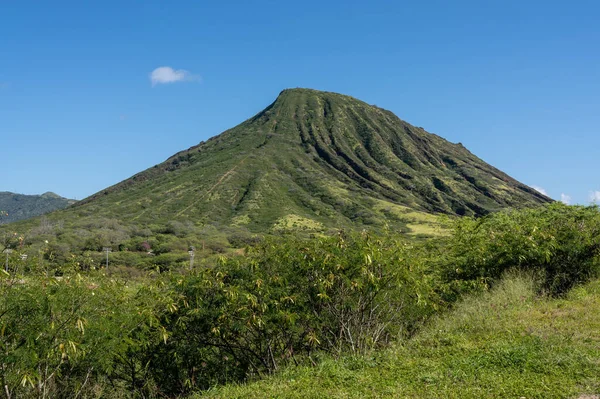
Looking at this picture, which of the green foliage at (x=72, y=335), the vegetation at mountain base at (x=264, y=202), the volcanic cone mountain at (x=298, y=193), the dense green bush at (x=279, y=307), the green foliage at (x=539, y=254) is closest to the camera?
the green foliage at (x=72, y=335)

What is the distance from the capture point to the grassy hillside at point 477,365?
6.88 metres

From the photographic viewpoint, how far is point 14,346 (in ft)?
23.7

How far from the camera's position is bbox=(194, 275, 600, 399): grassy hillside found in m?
6.88

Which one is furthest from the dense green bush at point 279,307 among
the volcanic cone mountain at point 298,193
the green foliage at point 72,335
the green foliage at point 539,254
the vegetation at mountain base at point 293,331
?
the volcanic cone mountain at point 298,193

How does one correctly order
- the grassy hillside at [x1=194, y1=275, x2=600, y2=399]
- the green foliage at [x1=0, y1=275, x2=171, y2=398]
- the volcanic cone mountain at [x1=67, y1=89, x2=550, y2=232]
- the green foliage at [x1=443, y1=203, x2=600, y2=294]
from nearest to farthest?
1. the grassy hillside at [x1=194, y1=275, x2=600, y2=399]
2. the green foliage at [x1=0, y1=275, x2=171, y2=398]
3. the green foliage at [x1=443, y1=203, x2=600, y2=294]
4. the volcanic cone mountain at [x1=67, y1=89, x2=550, y2=232]

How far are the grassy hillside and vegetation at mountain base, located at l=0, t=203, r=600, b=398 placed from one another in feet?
0.10

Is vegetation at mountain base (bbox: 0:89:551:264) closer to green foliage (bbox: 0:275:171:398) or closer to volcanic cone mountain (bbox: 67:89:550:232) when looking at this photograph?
volcanic cone mountain (bbox: 67:89:550:232)

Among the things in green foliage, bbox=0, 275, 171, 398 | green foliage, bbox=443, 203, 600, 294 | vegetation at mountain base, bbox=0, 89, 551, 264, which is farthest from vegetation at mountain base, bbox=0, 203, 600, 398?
vegetation at mountain base, bbox=0, 89, 551, 264

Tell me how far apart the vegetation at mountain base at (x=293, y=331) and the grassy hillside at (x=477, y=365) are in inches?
1.2

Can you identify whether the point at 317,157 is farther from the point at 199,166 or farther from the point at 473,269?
the point at 473,269

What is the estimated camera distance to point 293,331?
32.2 ft

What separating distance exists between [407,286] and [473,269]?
4649 mm

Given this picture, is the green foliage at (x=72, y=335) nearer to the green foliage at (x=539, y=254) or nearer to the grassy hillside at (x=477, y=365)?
the grassy hillside at (x=477, y=365)

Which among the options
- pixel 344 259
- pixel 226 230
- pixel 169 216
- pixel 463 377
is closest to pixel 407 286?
pixel 344 259
